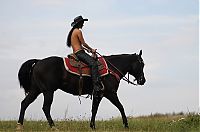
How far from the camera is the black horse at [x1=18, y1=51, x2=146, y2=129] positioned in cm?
1323

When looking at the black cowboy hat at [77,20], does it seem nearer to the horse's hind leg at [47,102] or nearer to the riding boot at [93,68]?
the riding boot at [93,68]

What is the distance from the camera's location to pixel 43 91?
13.3 metres

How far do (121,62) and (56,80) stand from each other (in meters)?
2.29

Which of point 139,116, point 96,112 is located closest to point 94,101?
point 96,112

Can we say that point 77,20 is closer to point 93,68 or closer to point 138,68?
point 93,68

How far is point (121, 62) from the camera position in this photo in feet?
47.0

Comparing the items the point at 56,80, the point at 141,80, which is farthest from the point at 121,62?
the point at 56,80

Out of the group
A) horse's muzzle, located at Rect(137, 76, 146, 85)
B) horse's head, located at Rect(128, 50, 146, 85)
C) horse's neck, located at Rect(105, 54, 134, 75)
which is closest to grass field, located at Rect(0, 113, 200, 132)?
horse's muzzle, located at Rect(137, 76, 146, 85)

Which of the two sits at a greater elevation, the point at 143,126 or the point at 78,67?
the point at 78,67

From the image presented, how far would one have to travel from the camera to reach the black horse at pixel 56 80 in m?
13.2

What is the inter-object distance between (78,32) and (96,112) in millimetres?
2534

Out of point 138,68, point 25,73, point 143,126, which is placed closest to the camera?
point 25,73

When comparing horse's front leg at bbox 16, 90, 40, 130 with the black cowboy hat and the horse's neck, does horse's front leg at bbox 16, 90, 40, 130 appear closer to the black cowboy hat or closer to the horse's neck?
the black cowboy hat

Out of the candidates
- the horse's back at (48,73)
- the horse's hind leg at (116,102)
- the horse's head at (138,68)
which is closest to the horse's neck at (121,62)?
the horse's head at (138,68)
